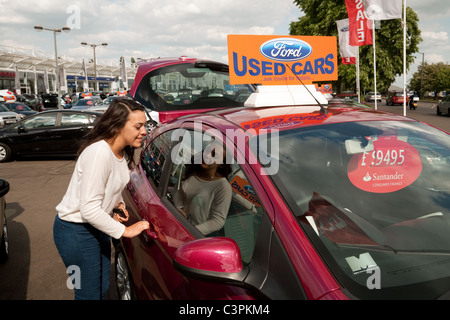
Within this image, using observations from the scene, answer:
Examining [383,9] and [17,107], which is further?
[17,107]

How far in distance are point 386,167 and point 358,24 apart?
11.0 metres

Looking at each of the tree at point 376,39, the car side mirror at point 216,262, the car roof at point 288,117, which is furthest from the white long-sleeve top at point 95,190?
the tree at point 376,39

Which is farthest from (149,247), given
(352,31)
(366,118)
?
(352,31)

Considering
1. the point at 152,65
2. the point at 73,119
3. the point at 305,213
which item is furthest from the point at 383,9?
the point at 305,213

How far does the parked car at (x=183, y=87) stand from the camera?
633 cm

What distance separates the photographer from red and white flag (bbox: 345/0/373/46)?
11.4m

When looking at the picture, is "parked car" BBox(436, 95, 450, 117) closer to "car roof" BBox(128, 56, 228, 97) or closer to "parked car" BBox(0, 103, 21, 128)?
"car roof" BBox(128, 56, 228, 97)

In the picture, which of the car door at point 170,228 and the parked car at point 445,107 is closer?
the car door at point 170,228

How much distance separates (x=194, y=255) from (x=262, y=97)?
5.28 ft

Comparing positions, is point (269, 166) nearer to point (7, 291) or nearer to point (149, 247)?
point (149, 247)

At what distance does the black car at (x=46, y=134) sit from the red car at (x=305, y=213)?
849 centimetres

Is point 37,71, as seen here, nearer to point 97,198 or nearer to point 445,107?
point 445,107

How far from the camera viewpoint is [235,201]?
2.11 metres

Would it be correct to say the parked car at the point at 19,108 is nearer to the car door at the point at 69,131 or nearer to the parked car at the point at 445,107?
the car door at the point at 69,131
